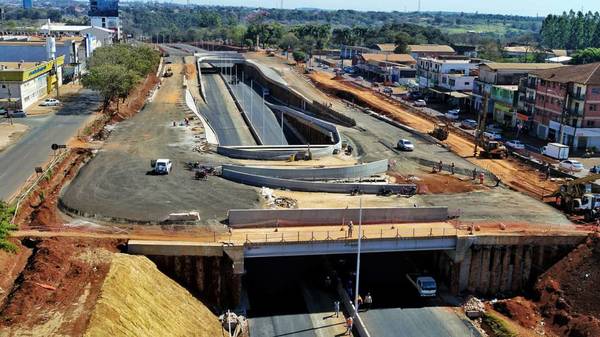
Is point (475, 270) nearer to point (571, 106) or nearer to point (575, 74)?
point (571, 106)

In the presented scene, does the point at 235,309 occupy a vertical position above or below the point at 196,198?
below

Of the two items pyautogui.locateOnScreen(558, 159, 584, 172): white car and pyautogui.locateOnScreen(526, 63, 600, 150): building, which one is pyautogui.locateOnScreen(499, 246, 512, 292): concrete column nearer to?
pyautogui.locateOnScreen(558, 159, 584, 172): white car

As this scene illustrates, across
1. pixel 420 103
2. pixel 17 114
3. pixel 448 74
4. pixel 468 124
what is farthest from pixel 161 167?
pixel 448 74

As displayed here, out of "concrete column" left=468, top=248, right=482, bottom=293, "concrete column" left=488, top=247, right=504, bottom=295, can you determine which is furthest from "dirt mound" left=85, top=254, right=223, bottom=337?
"concrete column" left=488, top=247, right=504, bottom=295

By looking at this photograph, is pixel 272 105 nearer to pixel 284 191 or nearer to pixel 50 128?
pixel 50 128

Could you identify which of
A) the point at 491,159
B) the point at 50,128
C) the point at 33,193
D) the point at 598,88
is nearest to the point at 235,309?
the point at 33,193
